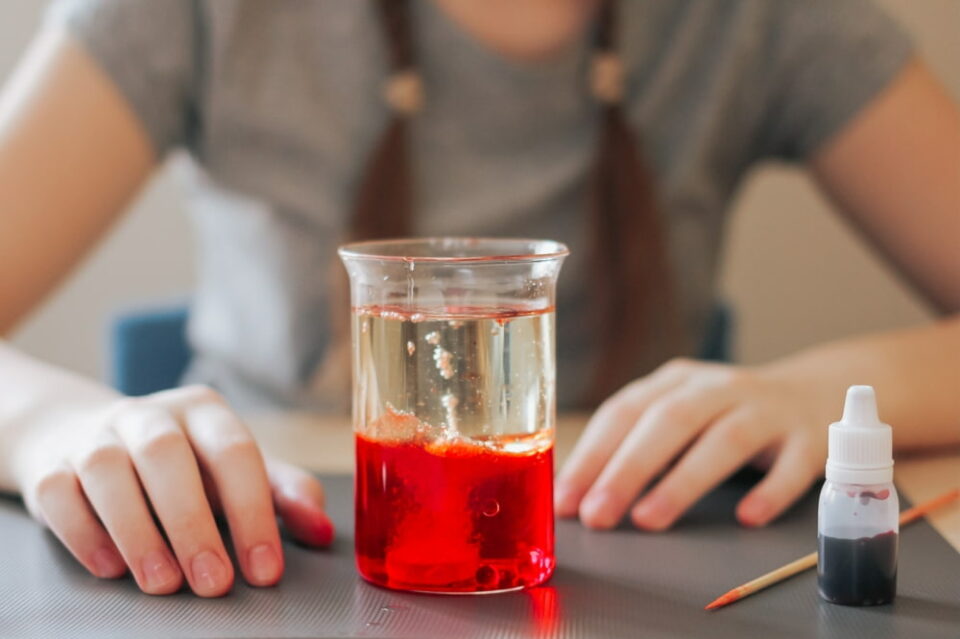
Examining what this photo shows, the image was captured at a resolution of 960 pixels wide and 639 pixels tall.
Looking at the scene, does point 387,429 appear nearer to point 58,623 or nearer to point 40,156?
point 58,623

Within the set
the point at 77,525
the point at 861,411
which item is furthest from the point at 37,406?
the point at 861,411

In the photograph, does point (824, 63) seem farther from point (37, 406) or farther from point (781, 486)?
point (37, 406)

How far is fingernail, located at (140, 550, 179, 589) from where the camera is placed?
1.93ft

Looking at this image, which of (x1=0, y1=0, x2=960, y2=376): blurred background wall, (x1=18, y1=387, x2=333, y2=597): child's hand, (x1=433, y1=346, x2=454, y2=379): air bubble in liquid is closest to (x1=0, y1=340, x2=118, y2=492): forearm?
(x1=18, y1=387, x2=333, y2=597): child's hand

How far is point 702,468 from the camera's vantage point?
0.73 meters

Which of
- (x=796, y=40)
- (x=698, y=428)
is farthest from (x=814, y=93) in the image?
(x=698, y=428)

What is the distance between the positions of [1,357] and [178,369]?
0.53 meters

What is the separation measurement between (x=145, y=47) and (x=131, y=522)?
68 cm

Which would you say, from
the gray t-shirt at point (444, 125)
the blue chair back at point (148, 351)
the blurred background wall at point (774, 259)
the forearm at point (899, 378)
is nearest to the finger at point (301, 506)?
the forearm at point (899, 378)

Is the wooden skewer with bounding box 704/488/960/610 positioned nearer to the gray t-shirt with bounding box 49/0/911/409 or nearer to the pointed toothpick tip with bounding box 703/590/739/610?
the pointed toothpick tip with bounding box 703/590/739/610

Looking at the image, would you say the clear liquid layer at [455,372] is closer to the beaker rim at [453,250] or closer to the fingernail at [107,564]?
the beaker rim at [453,250]

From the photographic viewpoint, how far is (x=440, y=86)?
1.25 meters

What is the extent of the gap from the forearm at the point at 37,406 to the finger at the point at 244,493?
118mm

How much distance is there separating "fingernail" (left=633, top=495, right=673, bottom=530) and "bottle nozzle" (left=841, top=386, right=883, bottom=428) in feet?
0.59
